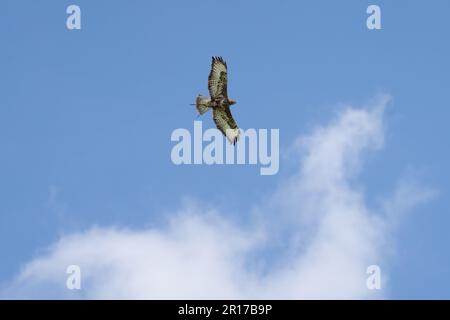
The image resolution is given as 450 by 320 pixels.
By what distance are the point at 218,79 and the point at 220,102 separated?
1.32 metres

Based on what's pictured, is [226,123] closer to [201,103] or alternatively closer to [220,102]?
[220,102]

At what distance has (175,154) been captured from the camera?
44.3 m

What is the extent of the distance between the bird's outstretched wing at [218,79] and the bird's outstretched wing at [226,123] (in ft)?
3.22

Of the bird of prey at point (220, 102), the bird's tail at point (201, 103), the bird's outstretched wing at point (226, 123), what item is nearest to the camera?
the bird of prey at point (220, 102)

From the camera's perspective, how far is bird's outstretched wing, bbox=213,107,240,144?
48.8m

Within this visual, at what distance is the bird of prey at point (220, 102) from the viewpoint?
154 ft

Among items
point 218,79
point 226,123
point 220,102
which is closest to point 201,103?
point 220,102

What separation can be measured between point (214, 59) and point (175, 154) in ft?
17.6

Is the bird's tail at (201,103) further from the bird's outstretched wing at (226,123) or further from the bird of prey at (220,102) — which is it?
the bird's outstretched wing at (226,123)

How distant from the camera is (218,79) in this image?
155 feet

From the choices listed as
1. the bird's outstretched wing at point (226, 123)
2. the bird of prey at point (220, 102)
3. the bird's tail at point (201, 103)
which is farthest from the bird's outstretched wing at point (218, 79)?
the bird's outstretched wing at point (226, 123)
